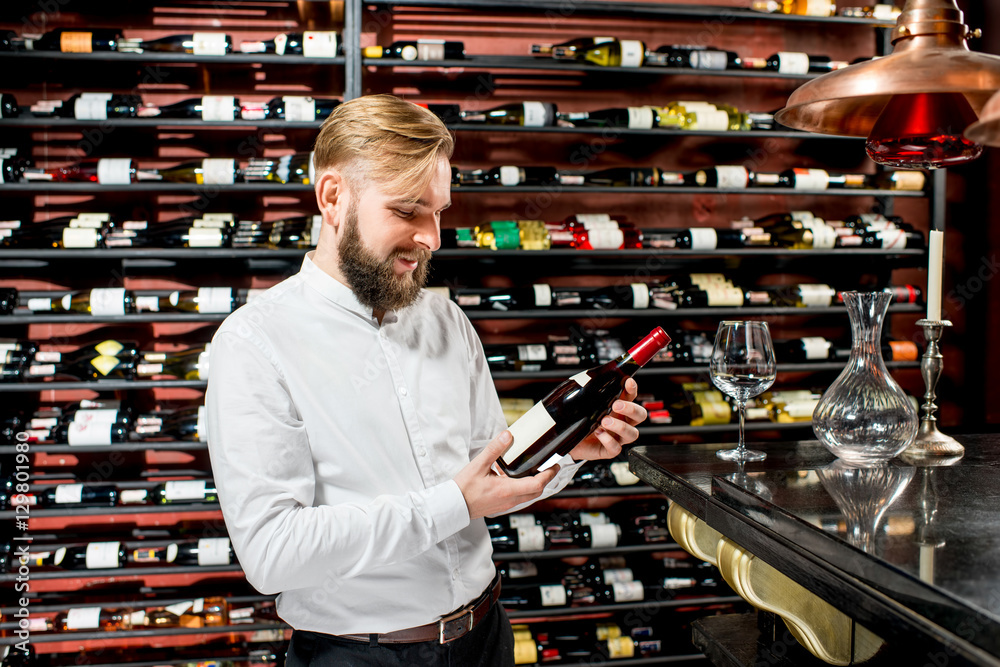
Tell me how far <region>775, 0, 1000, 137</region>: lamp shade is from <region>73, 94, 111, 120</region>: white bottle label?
2480mm

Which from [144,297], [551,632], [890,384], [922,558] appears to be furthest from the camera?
[551,632]

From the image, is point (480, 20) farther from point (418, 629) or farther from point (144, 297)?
point (418, 629)

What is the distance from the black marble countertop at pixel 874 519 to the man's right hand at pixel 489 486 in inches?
11.4

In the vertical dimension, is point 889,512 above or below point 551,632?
above

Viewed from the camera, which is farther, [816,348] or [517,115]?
[816,348]

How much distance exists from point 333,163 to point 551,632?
2369 millimetres

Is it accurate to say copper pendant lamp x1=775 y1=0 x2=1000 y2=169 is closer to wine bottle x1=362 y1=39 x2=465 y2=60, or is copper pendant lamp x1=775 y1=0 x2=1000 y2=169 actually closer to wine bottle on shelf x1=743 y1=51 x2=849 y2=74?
wine bottle x1=362 y1=39 x2=465 y2=60

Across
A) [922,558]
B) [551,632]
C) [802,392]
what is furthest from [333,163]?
[802,392]

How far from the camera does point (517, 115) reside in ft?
9.98

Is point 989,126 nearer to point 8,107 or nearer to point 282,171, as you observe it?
point 282,171

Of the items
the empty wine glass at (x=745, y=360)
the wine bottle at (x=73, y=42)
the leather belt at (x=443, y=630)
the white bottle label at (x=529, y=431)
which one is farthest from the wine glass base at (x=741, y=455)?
the wine bottle at (x=73, y=42)

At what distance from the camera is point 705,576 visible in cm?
302

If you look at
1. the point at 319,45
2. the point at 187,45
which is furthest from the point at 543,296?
the point at 187,45

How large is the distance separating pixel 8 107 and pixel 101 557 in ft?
5.62
